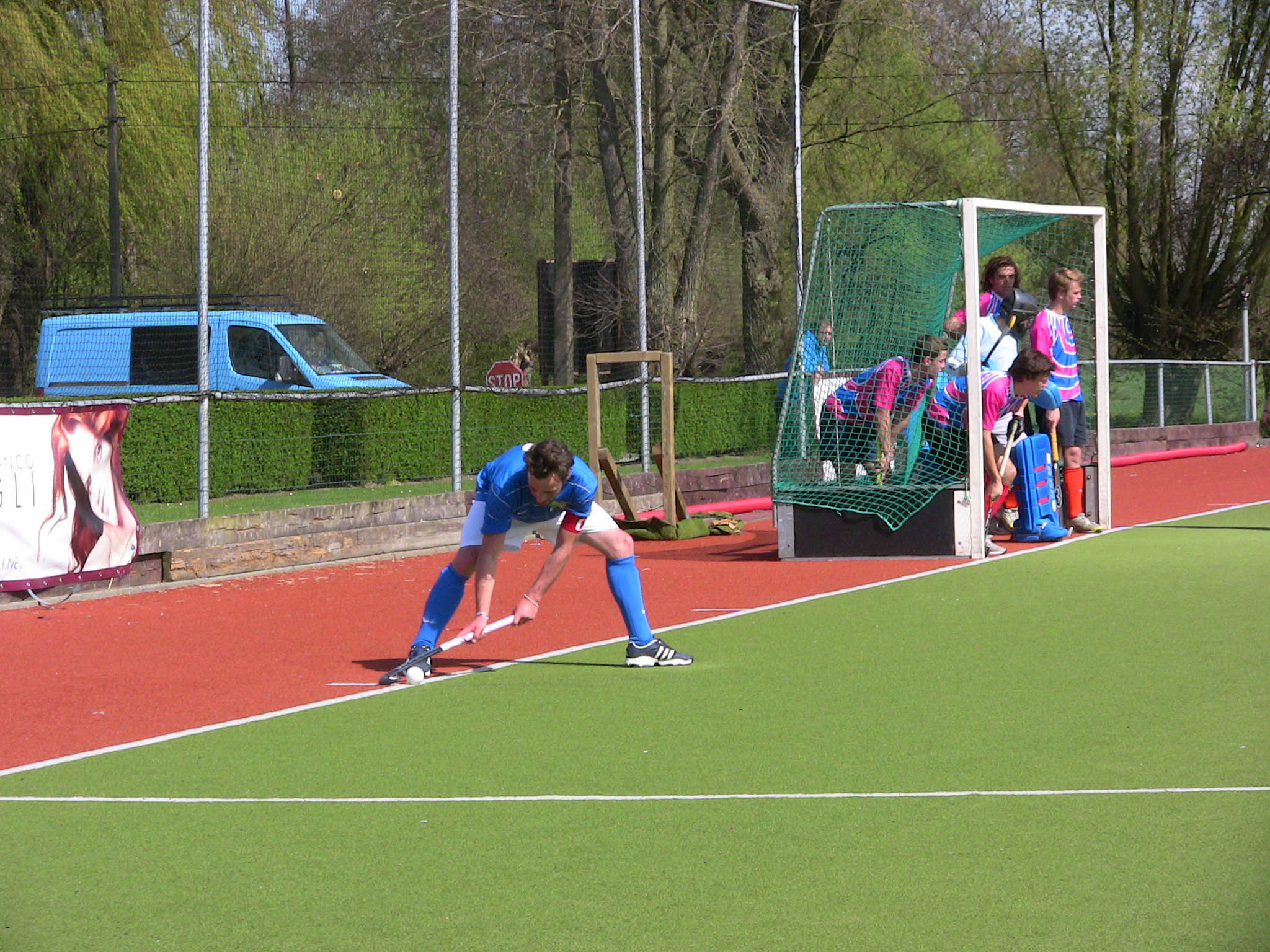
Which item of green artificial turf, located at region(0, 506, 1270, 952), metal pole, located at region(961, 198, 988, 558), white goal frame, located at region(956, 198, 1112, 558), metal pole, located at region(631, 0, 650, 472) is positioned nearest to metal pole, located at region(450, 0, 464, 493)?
metal pole, located at region(631, 0, 650, 472)

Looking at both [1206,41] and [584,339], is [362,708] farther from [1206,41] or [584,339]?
[1206,41]

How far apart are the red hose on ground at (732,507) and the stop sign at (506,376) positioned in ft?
9.70

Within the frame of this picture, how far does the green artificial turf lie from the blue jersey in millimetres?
865

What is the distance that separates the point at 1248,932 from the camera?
4355 mm

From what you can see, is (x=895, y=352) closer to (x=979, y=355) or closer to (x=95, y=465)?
(x=979, y=355)

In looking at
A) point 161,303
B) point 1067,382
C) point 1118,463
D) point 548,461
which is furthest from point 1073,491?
point 161,303

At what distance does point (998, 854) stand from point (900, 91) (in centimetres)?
2656

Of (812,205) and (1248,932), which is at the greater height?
(812,205)

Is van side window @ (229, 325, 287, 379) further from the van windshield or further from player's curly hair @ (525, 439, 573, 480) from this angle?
player's curly hair @ (525, 439, 573, 480)

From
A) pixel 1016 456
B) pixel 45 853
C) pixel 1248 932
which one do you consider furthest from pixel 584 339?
pixel 1248 932

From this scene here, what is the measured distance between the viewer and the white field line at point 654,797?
5.83 meters

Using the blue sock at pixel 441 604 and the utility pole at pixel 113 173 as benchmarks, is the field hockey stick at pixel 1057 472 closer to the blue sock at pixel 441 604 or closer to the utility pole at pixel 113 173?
the blue sock at pixel 441 604

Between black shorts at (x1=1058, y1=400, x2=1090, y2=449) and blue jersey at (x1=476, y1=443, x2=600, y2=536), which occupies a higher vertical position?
black shorts at (x1=1058, y1=400, x2=1090, y2=449)

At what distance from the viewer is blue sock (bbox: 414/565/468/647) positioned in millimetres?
8555
